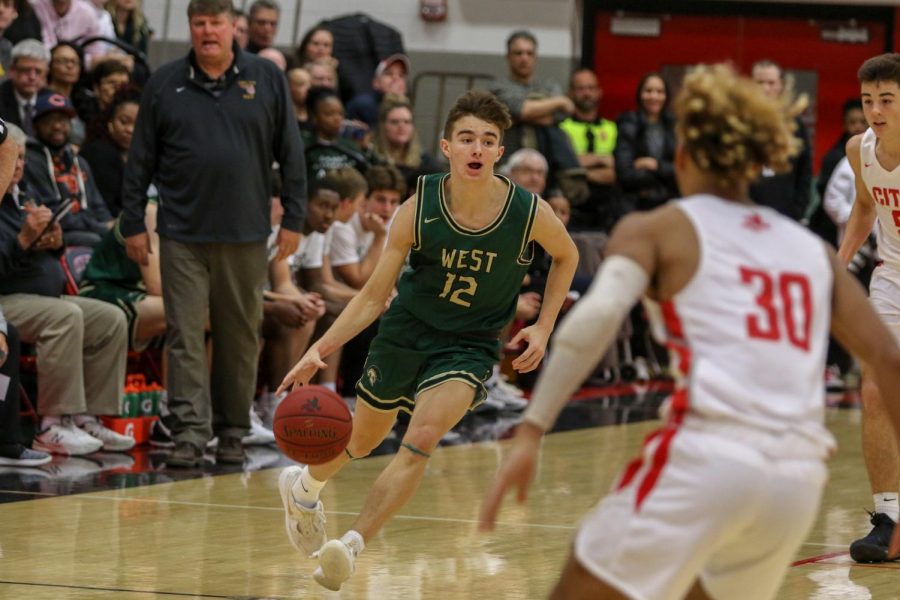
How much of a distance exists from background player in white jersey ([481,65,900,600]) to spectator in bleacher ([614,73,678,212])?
33.1 feet

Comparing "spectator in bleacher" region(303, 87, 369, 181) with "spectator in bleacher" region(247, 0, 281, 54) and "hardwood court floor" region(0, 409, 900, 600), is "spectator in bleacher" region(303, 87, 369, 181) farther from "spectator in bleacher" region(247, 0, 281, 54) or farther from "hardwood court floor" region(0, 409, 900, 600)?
"hardwood court floor" region(0, 409, 900, 600)

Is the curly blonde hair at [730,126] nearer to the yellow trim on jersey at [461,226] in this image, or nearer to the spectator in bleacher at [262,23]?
the yellow trim on jersey at [461,226]

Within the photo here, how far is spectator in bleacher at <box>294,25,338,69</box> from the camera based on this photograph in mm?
13156

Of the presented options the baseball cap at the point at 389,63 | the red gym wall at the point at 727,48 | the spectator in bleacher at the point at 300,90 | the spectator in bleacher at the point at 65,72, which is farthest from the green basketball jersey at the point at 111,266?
the red gym wall at the point at 727,48

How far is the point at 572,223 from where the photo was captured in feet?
45.7

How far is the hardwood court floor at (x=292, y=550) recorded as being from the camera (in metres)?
5.66

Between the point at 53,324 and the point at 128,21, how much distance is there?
562 cm

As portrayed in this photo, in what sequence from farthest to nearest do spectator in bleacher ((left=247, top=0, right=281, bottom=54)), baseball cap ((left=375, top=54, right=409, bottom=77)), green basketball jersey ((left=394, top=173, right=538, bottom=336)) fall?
baseball cap ((left=375, top=54, right=409, bottom=77)) < spectator in bleacher ((left=247, top=0, right=281, bottom=54)) < green basketball jersey ((left=394, top=173, right=538, bottom=336))

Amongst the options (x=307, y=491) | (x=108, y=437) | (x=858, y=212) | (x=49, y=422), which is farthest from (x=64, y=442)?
(x=858, y=212)

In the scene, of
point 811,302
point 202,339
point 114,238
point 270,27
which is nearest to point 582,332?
point 811,302

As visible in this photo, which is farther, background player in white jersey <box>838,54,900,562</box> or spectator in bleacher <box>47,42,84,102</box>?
spectator in bleacher <box>47,42,84,102</box>

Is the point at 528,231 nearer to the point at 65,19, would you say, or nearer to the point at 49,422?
the point at 49,422

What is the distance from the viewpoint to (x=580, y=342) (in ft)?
11.4

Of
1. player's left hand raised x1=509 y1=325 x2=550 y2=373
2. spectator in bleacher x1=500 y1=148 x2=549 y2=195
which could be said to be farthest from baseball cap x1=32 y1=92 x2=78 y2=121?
player's left hand raised x1=509 y1=325 x2=550 y2=373
